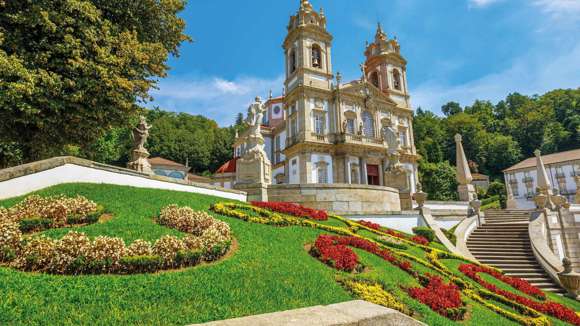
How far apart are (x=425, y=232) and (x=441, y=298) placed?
28.1 feet

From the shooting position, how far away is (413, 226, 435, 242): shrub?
15.1 m

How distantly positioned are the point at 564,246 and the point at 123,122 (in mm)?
25886

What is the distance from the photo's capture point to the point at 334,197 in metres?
16.3

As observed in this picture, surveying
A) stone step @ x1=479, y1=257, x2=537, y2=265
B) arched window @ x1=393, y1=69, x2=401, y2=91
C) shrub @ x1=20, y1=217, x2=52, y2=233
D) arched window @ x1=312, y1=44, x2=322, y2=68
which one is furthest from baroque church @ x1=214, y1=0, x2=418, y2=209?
shrub @ x1=20, y1=217, x2=52, y2=233

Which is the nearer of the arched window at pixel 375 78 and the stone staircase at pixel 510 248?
the stone staircase at pixel 510 248

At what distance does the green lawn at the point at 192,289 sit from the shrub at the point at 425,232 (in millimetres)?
7292

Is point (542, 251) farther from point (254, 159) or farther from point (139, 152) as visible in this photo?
point (139, 152)

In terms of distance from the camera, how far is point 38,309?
13.7 feet

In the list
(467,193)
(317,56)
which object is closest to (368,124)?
(317,56)

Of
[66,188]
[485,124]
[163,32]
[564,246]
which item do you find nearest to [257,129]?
[163,32]

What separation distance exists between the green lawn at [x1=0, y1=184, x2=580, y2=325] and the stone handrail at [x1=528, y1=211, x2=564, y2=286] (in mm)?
8049

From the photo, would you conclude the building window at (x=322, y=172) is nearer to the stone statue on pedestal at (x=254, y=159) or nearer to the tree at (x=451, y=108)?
the stone statue on pedestal at (x=254, y=159)

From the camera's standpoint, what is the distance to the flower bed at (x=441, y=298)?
672cm

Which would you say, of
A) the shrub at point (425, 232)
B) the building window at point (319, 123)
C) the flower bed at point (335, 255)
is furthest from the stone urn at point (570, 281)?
the building window at point (319, 123)
